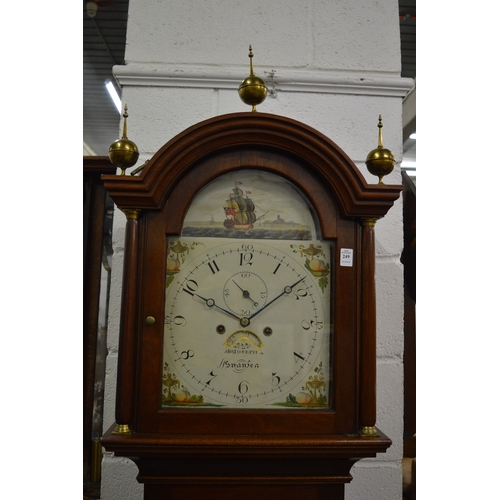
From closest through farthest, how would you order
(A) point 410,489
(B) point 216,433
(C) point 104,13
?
(B) point 216,433 < (A) point 410,489 < (C) point 104,13

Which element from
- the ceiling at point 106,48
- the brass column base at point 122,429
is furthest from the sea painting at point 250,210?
the ceiling at point 106,48

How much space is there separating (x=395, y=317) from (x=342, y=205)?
54 centimetres

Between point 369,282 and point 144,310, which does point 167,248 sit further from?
point 369,282

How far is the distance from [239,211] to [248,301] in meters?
0.20

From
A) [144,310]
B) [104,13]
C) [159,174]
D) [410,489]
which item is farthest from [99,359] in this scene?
[104,13]

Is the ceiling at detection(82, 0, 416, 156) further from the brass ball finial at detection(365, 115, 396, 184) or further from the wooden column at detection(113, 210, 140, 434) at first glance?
the wooden column at detection(113, 210, 140, 434)

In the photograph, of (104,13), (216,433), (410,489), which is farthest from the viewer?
(104,13)

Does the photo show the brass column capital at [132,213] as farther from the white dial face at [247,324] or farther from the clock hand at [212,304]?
the clock hand at [212,304]

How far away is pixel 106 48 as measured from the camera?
330 centimetres

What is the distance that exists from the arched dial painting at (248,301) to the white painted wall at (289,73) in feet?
1.49

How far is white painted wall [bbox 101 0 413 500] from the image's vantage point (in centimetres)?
151

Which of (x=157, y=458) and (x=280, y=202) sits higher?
(x=280, y=202)

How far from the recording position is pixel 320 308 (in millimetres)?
1106

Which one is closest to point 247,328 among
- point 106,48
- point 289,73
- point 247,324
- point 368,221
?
point 247,324
